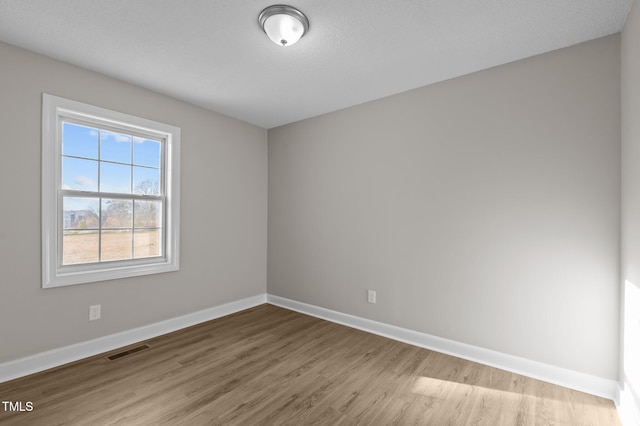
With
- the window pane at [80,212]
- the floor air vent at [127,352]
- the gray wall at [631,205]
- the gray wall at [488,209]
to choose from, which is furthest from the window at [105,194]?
the gray wall at [631,205]

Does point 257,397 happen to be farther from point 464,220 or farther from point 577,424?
point 464,220

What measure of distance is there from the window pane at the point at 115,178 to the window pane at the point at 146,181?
0.07 meters

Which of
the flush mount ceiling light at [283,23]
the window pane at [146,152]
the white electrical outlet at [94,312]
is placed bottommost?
the white electrical outlet at [94,312]

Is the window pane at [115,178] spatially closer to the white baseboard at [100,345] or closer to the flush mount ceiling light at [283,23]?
the white baseboard at [100,345]

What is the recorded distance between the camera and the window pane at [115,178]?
9.64 feet

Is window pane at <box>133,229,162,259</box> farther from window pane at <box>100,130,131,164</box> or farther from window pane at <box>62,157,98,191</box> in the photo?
window pane at <box>100,130,131,164</box>

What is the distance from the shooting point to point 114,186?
3.02 meters

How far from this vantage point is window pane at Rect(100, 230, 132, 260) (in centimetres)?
294

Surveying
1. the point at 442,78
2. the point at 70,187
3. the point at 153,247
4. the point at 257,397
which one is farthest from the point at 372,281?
the point at 70,187

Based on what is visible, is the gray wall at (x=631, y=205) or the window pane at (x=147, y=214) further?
the window pane at (x=147, y=214)

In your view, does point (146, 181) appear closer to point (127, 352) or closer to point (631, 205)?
point (127, 352)

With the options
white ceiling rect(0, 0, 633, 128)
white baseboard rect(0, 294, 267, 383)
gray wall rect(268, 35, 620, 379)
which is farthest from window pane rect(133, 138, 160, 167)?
gray wall rect(268, 35, 620, 379)

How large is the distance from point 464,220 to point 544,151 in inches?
31.9

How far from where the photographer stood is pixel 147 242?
3285mm
